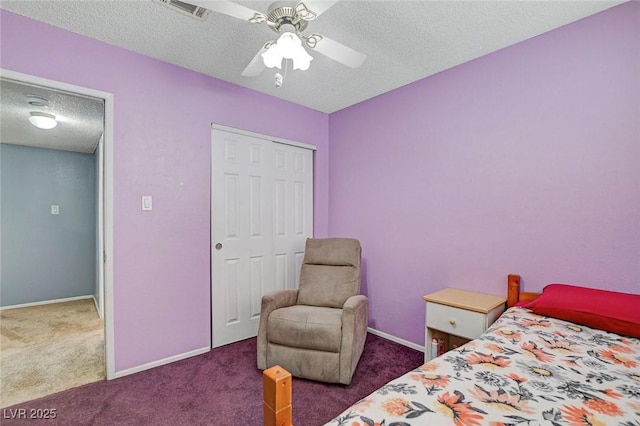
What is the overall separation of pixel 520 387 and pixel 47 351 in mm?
3492

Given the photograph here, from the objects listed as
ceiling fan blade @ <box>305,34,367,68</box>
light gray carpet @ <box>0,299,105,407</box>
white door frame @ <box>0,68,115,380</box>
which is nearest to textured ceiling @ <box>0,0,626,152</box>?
ceiling fan blade @ <box>305,34,367,68</box>

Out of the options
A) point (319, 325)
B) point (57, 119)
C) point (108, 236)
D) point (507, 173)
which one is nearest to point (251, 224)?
point (108, 236)

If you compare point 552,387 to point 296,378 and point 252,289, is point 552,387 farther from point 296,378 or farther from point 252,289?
point 252,289

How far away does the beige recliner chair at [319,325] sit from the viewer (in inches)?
80.6

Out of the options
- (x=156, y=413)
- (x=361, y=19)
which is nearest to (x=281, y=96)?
(x=361, y=19)

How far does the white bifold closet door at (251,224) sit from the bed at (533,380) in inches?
82.2

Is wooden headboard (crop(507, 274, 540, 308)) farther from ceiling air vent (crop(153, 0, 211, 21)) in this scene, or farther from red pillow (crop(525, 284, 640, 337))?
ceiling air vent (crop(153, 0, 211, 21))

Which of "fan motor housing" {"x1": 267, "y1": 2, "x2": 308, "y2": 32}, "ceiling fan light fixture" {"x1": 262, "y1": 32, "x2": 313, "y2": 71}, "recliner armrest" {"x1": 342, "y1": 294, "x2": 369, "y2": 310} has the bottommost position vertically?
"recliner armrest" {"x1": 342, "y1": 294, "x2": 369, "y2": 310}

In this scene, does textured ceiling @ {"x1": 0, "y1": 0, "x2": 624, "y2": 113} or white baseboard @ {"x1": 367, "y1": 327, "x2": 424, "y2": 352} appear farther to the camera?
white baseboard @ {"x1": 367, "y1": 327, "x2": 424, "y2": 352}

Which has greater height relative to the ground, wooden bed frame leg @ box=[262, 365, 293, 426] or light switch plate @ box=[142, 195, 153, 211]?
light switch plate @ box=[142, 195, 153, 211]

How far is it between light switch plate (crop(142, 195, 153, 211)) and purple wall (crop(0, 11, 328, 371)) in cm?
4

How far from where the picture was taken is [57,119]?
3.13 meters

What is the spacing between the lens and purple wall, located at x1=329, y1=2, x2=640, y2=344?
175 centimetres

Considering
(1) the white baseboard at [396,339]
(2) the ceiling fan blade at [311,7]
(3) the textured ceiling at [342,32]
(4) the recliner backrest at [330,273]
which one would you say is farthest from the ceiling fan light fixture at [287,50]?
(1) the white baseboard at [396,339]
